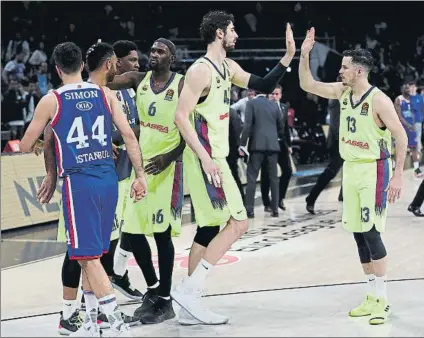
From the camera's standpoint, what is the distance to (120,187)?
599 centimetres

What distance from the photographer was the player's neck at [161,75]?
577cm

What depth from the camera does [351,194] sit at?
5844 millimetres

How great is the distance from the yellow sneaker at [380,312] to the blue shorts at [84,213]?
1.87 metres

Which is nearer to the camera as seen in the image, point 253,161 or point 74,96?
point 74,96

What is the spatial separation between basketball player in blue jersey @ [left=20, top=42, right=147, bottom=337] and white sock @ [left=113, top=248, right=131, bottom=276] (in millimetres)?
1325

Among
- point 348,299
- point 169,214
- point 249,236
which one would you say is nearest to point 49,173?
point 169,214

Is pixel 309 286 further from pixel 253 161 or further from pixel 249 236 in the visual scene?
pixel 253 161

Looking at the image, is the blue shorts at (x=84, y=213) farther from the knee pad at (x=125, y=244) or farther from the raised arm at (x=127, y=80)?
the knee pad at (x=125, y=244)

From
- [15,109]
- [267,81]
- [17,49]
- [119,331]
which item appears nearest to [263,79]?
[267,81]

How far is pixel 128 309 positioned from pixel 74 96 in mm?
1815

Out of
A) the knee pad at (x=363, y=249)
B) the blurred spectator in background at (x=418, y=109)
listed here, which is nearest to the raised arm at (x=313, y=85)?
the knee pad at (x=363, y=249)

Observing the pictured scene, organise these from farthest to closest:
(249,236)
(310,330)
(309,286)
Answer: (249,236), (309,286), (310,330)

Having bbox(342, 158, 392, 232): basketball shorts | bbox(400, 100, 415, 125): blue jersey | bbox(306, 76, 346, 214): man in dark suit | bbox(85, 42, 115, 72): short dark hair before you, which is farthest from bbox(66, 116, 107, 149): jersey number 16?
bbox(400, 100, 415, 125): blue jersey

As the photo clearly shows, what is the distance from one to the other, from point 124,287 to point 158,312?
0.73 metres
